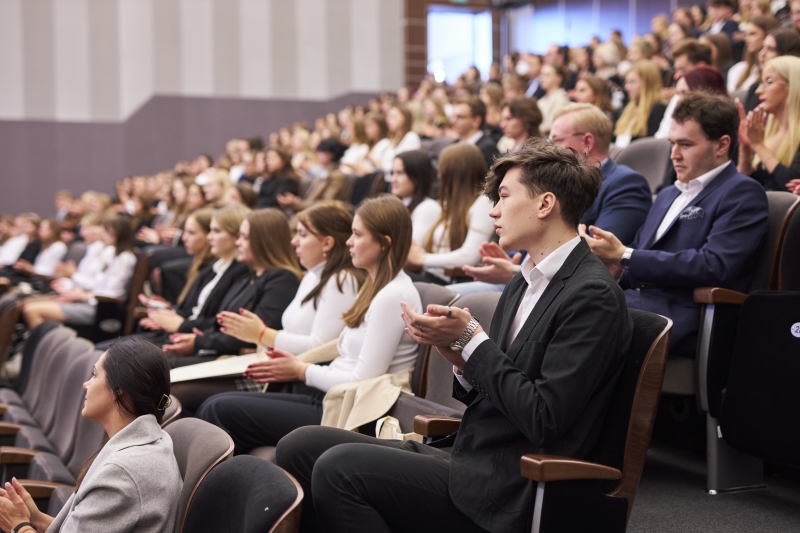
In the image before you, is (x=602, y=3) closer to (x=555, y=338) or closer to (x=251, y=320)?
(x=251, y=320)

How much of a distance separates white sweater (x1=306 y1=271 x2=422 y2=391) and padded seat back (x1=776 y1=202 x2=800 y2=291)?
1065 mm

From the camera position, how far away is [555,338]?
4.79 feet

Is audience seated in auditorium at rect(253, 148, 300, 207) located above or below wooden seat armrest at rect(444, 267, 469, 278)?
above

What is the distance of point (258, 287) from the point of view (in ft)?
10.7

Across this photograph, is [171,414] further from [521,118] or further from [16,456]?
[521,118]

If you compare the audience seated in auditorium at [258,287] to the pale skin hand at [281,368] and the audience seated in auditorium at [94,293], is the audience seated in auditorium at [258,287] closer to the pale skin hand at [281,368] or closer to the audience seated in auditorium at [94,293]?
the pale skin hand at [281,368]

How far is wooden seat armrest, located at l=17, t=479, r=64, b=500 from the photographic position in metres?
2.11

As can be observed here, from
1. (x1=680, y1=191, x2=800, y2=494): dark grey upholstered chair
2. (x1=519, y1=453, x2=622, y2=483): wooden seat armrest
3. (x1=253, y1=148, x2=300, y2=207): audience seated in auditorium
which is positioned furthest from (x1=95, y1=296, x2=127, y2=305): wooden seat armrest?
(x1=519, y1=453, x2=622, y2=483): wooden seat armrest

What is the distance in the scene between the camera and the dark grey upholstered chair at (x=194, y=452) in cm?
153

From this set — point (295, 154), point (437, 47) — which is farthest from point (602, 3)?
point (295, 154)

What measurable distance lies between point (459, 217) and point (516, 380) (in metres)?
2.07

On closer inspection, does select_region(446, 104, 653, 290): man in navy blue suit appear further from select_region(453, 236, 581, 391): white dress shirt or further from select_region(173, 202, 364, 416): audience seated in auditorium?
select_region(453, 236, 581, 391): white dress shirt

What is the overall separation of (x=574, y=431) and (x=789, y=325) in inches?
36.2

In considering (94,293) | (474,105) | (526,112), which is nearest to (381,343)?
(526,112)
